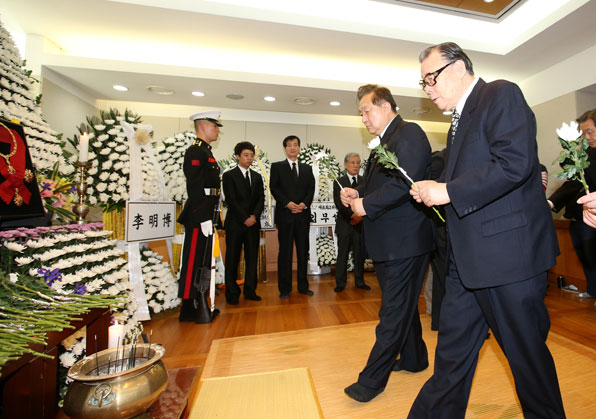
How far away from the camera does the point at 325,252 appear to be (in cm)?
488

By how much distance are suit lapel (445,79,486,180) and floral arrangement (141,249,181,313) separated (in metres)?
2.70

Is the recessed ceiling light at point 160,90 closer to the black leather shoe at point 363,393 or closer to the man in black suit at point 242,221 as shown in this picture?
the man in black suit at point 242,221

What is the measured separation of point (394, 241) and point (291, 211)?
2321mm

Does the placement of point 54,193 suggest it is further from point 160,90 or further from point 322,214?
point 160,90

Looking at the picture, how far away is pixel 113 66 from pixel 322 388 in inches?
183

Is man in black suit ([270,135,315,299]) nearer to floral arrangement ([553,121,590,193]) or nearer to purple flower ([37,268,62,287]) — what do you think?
purple flower ([37,268,62,287])

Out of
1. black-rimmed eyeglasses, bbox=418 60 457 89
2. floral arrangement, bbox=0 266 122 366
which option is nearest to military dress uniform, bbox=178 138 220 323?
floral arrangement, bbox=0 266 122 366

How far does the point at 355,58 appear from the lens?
4.68 meters

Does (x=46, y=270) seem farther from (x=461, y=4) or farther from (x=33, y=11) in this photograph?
(x=461, y=4)

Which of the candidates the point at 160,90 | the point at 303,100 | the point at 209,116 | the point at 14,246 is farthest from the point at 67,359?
the point at 303,100

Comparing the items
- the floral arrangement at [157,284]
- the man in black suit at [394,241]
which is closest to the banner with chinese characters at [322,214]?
the floral arrangement at [157,284]

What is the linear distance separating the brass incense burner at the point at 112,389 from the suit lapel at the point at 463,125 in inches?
49.0

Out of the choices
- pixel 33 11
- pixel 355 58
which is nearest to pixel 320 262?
pixel 355 58

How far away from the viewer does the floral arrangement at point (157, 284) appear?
9.45 ft
